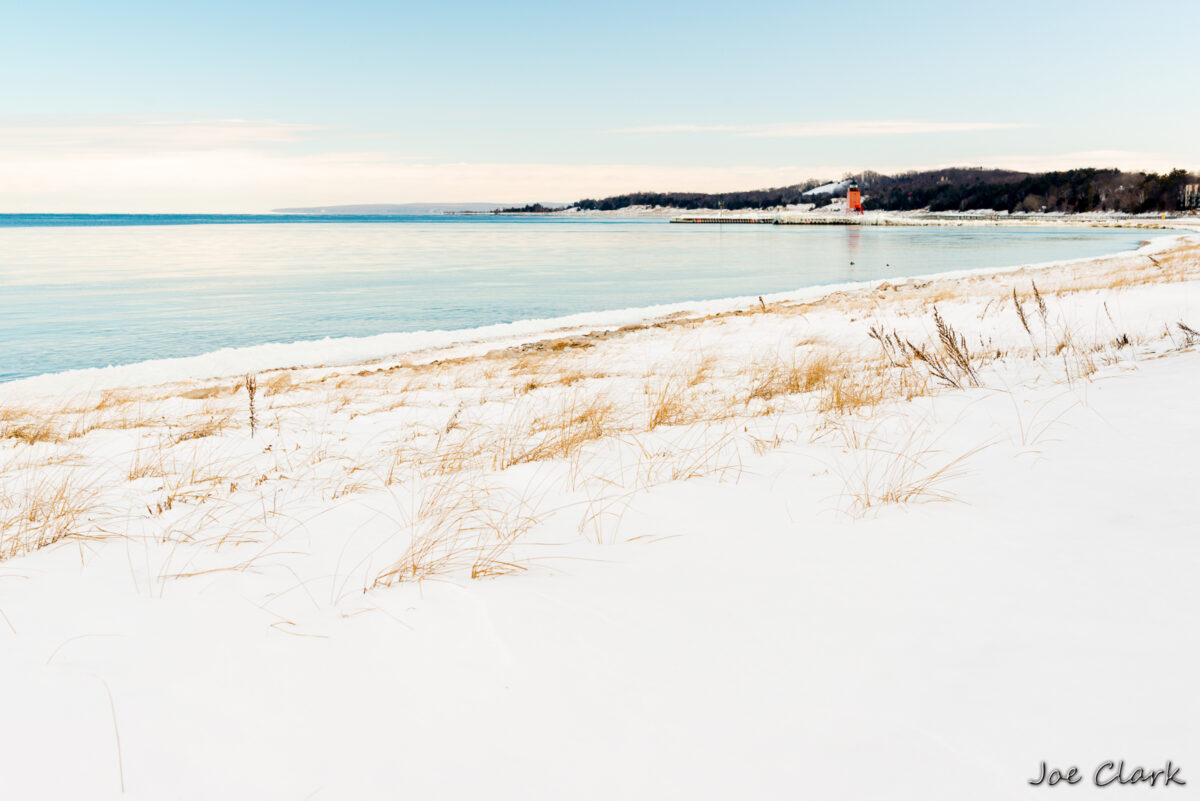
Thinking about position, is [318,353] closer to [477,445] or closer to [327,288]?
[477,445]

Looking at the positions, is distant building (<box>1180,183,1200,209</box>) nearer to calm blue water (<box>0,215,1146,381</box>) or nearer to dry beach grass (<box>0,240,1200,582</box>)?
calm blue water (<box>0,215,1146,381</box>)

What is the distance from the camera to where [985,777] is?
148 centimetres

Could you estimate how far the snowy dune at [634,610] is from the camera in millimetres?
1562

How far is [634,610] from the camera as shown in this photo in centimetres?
227

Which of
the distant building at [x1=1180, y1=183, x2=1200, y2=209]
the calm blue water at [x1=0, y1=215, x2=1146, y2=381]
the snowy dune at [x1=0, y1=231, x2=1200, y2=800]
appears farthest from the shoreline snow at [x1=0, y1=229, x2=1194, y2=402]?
the distant building at [x1=1180, y1=183, x2=1200, y2=209]

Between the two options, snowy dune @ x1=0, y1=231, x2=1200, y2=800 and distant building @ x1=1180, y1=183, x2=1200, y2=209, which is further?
distant building @ x1=1180, y1=183, x2=1200, y2=209

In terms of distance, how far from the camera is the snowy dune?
1562 millimetres

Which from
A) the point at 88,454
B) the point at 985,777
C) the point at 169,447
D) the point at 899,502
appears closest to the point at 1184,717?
the point at 985,777

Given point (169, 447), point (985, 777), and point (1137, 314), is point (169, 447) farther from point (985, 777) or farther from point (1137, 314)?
point (1137, 314)

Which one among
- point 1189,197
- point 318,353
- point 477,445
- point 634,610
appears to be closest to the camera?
point 634,610

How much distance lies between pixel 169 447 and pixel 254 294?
22.9m

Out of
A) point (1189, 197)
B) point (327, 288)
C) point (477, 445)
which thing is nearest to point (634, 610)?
point (477, 445)

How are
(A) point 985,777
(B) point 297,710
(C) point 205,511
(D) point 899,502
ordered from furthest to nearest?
(C) point 205,511, (D) point 899,502, (B) point 297,710, (A) point 985,777

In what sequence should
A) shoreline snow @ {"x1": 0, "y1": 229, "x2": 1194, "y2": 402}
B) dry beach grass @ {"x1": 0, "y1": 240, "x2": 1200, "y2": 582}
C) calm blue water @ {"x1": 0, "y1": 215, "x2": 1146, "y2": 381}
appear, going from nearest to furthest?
dry beach grass @ {"x1": 0, "y1": 240, "x2": 1200, "y2": 582} < shoreline snow @ {"x1": 0, "y1": 229, "x2": 1194, "y2": 402} < calm blue water @ {"x1": 0, "y1": 215, "x2": 1146, "y2": 381}
